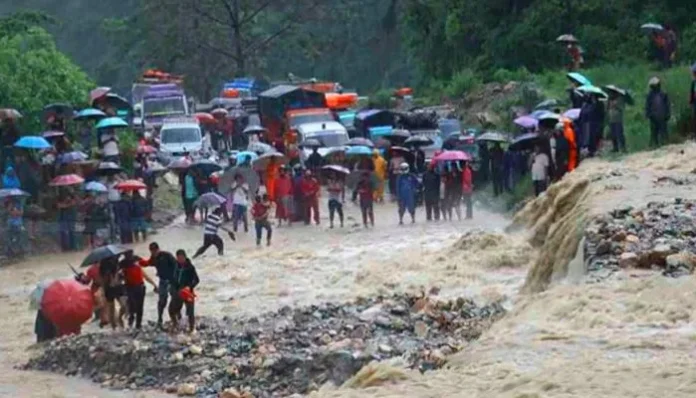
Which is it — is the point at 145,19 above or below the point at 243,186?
above

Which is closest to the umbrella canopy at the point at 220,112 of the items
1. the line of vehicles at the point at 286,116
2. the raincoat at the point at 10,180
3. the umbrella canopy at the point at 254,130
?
the line of vehicles at the point at 286,116

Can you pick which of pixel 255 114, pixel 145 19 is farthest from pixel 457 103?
pixel 145 19

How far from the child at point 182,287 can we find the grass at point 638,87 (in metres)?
10.9

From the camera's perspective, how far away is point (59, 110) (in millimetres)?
32938

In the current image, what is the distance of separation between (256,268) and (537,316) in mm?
10889

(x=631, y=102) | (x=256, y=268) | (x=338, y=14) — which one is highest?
(x=338, y=14)

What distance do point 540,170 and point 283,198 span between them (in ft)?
19.6

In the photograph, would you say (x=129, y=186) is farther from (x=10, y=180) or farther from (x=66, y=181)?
(x=10, y=180)

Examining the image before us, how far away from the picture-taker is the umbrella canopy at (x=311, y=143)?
36.5m

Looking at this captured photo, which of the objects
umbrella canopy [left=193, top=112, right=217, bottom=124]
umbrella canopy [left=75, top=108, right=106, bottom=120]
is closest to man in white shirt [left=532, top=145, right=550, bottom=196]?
umbrella canopy [left=75, top=108, right=106, bottom=120]

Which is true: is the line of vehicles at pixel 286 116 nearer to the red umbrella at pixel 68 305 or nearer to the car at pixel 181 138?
the car at pixel 181 138

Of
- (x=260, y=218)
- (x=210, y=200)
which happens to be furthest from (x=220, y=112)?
(x=260, y=218)

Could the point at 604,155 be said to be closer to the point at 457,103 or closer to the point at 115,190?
the point at 115,190

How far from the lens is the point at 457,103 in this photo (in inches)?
1619
